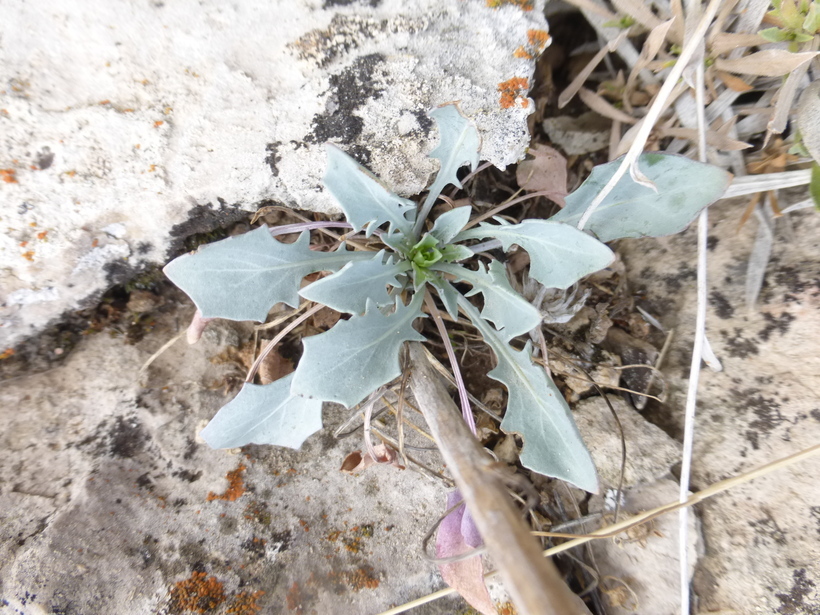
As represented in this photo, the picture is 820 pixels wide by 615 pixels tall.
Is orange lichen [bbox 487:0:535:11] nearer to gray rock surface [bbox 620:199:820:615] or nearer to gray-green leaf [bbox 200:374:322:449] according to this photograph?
gray rock surface [bbox 620:199:820:615]

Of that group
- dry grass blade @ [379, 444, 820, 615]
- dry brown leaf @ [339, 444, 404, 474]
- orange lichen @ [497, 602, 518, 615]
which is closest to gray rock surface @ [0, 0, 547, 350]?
dry brown leaf @ [339, 444, 404, 474]

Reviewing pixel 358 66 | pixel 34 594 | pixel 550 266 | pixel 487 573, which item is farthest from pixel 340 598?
pixel 358 66

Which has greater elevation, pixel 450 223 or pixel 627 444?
pixel 450 223

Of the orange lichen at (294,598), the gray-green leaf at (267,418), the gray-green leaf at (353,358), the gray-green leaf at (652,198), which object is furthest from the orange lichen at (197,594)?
the gray-green leaf at (652,198)

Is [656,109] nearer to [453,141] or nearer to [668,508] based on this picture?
[453,141]

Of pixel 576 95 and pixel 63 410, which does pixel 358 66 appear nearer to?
pixel 576 95

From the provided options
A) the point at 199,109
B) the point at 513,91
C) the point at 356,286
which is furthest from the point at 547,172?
the point at 199,109
